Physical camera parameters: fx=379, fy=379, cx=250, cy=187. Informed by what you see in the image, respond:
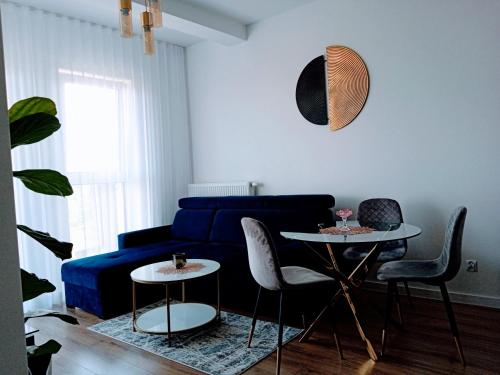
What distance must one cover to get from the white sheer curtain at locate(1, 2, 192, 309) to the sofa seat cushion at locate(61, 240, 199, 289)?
434 mm

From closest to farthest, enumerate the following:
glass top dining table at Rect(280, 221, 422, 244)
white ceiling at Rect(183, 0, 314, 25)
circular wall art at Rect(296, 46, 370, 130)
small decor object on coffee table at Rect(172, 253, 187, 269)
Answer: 1. glass top dining table at Rect(280, 221, 422, 244)
2. small decor object on coffee table at Rect(172, 253, 187, 269)
3. circular wall art at Rect(296, 46, 370, 130)
4. white ceiling at Rect(183, 0, 314, 25)

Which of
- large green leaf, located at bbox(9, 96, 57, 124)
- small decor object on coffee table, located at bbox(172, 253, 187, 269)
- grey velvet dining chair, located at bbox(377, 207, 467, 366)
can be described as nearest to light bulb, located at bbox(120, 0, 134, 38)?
large green leaf, located at bbox(9, 96, 57, 124)

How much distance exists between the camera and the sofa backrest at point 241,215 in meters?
3.61

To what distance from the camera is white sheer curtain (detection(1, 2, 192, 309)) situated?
3.60 meters

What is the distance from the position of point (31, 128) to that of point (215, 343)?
6.68ft

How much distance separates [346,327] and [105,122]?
3234mm

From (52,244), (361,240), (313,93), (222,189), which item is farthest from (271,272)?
(222,189)

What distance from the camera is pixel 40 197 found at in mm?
3631

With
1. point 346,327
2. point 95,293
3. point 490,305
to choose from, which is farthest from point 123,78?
point 490,305

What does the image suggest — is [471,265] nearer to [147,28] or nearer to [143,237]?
[147,28]

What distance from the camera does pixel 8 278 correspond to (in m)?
0.75

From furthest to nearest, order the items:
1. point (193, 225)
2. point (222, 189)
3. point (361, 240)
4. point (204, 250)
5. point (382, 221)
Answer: point (222, 189)
point (193, 225)
point (204, 250)
point (382, 221)
point (361, 240)

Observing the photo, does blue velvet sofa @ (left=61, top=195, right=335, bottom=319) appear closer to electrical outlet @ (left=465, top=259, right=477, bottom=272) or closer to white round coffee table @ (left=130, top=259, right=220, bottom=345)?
white round coffee table @ (left=130, top=259, right=220, bottom=345)

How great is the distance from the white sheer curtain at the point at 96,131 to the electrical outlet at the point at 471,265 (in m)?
3.38
